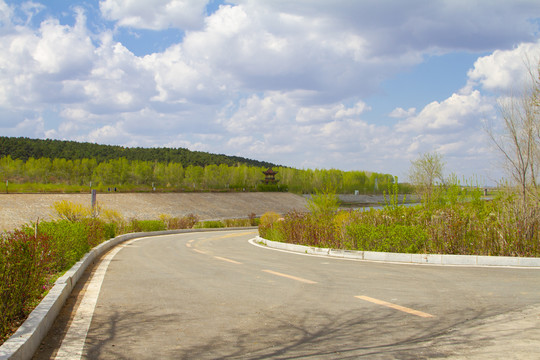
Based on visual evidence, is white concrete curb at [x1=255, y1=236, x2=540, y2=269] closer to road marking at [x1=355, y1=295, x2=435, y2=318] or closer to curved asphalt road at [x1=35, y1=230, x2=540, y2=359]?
curved asphalt road at [x1=35, y1=230, x2=540, y2=359]

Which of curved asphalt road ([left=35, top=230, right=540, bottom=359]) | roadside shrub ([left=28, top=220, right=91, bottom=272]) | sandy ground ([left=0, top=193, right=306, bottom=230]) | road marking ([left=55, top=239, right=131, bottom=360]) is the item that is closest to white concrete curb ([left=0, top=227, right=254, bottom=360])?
curved asphalt road ([left=35, top=230, right=540, bottom=359])

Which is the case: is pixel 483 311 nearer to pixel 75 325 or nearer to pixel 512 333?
pixel 512 333

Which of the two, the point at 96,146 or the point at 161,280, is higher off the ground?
the point at 96,146

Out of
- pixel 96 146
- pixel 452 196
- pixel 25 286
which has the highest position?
pixel 96 146

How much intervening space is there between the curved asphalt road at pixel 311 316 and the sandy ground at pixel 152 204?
3982cm

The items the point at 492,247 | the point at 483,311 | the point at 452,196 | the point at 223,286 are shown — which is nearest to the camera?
the point at 483,311

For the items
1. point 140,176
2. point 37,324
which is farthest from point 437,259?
point 140,176

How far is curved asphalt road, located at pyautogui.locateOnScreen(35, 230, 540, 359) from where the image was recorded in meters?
4.64

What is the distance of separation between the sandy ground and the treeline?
9.63 meters

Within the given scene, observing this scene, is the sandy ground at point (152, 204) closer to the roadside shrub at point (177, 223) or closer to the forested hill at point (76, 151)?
the roadside shrub at point (177, 223)

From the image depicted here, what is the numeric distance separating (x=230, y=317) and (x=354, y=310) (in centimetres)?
175

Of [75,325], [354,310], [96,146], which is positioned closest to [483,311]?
[354,310]

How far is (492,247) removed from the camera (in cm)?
1177

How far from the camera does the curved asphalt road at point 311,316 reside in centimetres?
464
